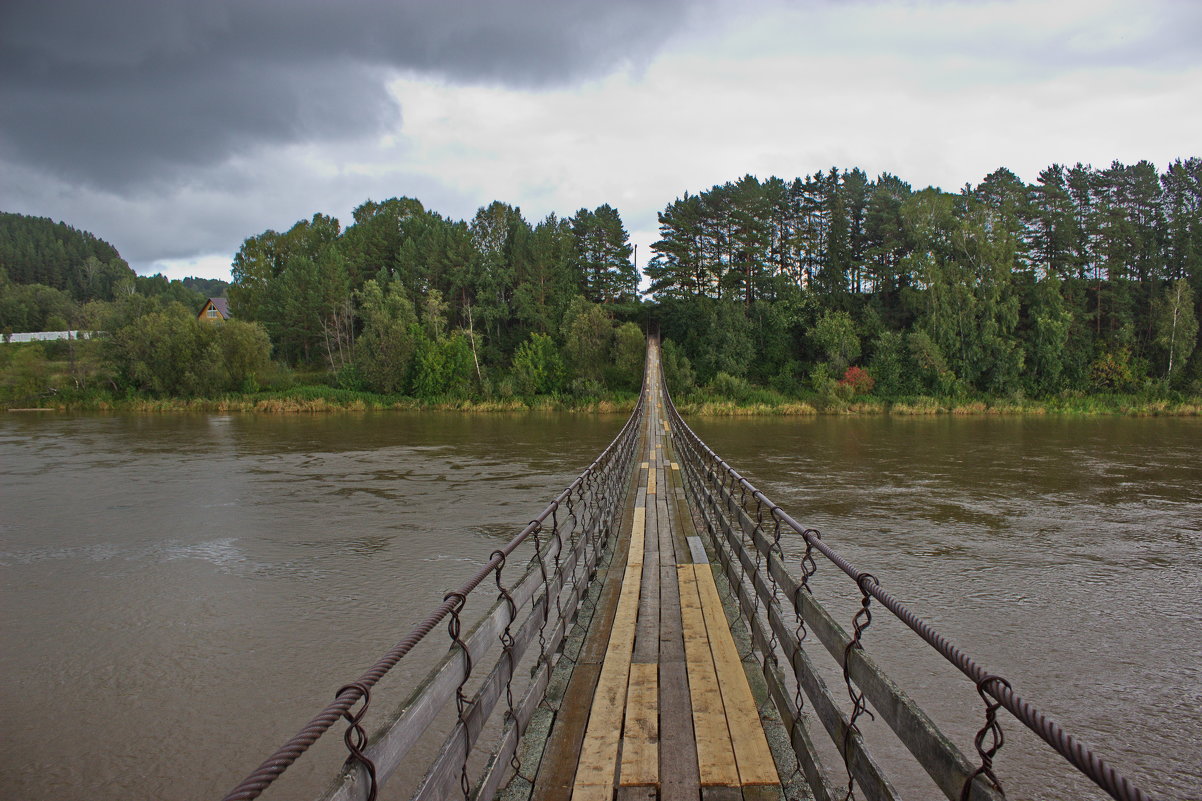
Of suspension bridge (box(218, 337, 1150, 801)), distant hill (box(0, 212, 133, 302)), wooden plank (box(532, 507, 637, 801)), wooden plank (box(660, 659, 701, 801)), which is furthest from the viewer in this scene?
distant hill (box(0, 212, 133, 302))

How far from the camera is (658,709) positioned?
4.56 metres

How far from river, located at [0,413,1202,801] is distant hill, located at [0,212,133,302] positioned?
124919mm

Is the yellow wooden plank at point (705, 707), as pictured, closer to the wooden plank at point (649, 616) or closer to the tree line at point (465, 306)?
the wooden plank at point (649, 616)

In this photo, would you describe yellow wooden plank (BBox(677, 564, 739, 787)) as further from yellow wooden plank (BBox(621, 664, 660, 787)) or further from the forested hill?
the forested hill

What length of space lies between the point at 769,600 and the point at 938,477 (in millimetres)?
18509

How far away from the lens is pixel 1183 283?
47844mm

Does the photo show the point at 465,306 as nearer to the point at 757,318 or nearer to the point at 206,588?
the point at 757,318

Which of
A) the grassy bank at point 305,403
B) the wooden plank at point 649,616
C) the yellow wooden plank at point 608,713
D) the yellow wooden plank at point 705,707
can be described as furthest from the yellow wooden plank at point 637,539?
the grassy bank at point 305,403

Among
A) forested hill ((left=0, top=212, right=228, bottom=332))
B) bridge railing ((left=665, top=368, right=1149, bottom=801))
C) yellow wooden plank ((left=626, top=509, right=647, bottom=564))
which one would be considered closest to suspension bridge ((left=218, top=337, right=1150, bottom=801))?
Result: bridge railing ((left=665, top=368, right=1149, bottom=801))

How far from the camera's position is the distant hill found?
388ft

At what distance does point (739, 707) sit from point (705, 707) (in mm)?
243

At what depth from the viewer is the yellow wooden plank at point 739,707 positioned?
3840 mm

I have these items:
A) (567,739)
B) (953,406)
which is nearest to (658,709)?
(567,739)

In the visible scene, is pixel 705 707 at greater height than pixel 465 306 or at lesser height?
lesser
